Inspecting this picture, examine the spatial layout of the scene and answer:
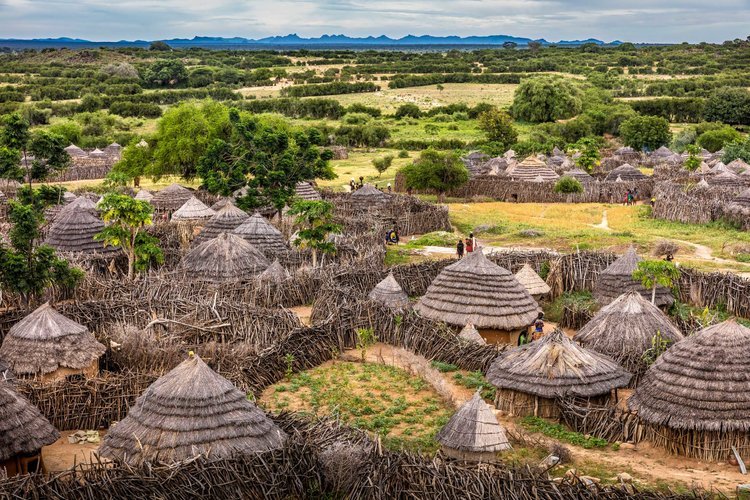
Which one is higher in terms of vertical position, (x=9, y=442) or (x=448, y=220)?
(x=9, y=442)

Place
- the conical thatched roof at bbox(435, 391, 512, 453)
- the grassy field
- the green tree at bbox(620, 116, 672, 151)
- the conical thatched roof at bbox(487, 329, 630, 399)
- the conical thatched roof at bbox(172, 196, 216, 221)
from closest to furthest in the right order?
the conical thatched roof at bbox(435, 391, 512, 453) → the grassy field → the conical thatched roof at bbox(487, 329, 630, 399) → the conical thatched roof at bbox(172, 196, 216, 221) → the green tree at bbox(620, 116, 672, 151)

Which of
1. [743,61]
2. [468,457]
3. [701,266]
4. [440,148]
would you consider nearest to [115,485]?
[468,457]

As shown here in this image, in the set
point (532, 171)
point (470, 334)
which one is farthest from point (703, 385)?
point (532, 171)

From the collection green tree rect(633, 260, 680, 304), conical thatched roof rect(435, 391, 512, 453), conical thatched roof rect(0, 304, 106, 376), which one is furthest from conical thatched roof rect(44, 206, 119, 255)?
conical thatched roof rect(435, 391, 512, 453)

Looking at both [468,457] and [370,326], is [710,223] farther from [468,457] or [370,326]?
[468,457]

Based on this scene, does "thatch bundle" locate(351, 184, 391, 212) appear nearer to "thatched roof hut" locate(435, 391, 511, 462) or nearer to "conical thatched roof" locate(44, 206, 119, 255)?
"conical thatched roof" locate(44, 206, 119, 255)

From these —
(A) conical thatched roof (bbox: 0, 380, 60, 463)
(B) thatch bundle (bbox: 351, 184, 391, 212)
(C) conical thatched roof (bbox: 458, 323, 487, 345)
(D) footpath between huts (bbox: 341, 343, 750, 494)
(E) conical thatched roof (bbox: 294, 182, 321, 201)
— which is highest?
(A) conical thatched roof (bbox: 0, 380, 60, 463)
